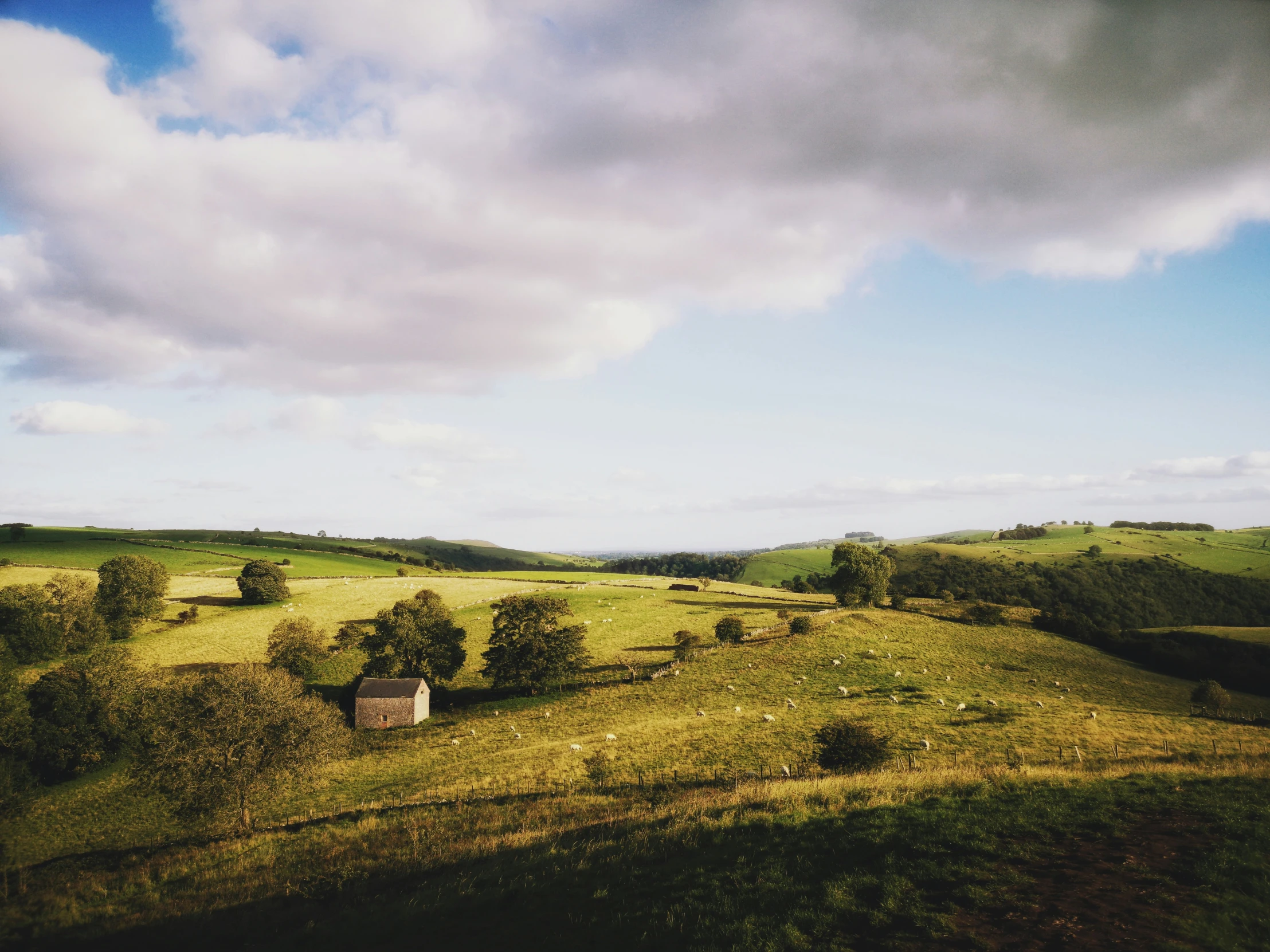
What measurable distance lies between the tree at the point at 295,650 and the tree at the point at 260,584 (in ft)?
102

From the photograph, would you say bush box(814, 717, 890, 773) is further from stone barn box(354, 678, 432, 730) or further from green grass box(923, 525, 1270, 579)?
green grass box(923, 525, 1270, 579)

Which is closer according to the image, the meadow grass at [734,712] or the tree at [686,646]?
the meadow grass at [734,712]

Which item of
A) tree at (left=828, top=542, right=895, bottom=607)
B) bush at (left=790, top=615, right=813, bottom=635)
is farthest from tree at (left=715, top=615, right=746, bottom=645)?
tree at (left=828, top=542, right=895, bottom=607)

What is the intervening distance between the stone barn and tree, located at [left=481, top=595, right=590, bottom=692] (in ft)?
25.9

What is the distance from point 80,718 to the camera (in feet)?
146

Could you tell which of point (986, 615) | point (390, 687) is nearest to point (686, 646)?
point (390, 687)

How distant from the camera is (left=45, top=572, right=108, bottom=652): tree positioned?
2635 inches

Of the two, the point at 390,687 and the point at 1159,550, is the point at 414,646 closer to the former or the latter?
the point at 390,687

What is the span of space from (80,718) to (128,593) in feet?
134

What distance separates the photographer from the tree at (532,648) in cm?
5656

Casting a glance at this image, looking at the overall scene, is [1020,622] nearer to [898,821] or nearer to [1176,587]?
[898,821]

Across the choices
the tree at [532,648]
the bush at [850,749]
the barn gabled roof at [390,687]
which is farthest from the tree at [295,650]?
the bush at [850,749]

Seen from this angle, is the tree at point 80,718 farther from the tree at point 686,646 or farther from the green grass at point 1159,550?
the green grass at point 1159,550

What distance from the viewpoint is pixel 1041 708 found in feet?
143
